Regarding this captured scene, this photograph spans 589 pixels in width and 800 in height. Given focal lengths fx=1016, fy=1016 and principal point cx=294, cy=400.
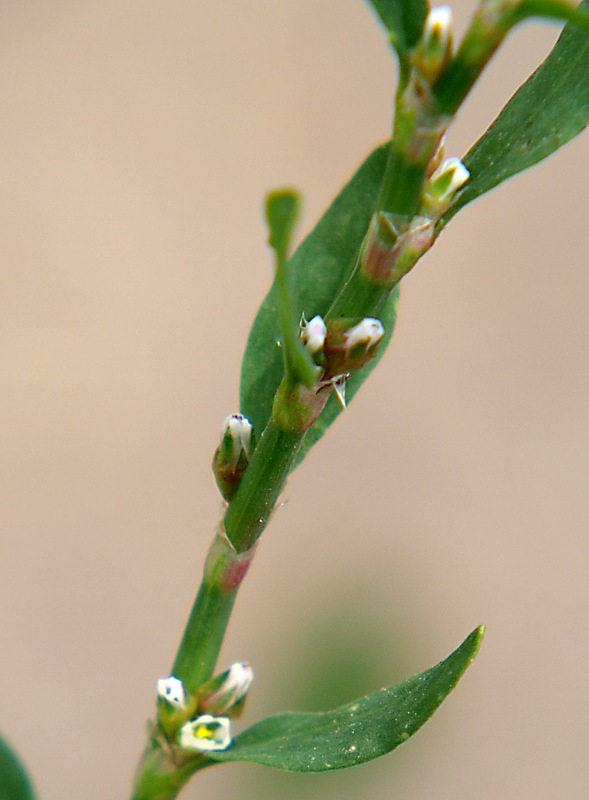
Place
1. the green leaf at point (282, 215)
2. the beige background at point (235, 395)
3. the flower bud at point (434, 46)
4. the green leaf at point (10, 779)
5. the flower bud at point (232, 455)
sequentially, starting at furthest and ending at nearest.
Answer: the beige background at point (235, 395) → the green leaf at point (10, 779) → the flower bud at point (232, 455) → the flower bud at point (434, 46) → the green leaf at point (282, 215)

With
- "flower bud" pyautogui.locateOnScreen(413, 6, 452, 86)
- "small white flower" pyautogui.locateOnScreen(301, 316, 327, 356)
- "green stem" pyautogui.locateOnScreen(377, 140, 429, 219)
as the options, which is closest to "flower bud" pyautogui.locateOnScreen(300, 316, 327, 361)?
"small white flower" pyautogui.locateOnScreen(301, 316, 327, 356)

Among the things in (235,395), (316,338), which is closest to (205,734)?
(316,338)

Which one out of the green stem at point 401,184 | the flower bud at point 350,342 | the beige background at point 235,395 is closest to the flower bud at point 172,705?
the flower bud at point 350,342

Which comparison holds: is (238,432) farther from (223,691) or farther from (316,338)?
(223,691)

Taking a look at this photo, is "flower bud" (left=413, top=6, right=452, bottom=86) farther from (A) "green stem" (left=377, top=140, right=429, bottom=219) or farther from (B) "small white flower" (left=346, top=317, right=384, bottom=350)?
(B) "small white flower" (left=346, top=317, right=384, bottom=350)

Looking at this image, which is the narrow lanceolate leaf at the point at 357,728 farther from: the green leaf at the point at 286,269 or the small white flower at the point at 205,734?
the green leaf at the point at 286,269

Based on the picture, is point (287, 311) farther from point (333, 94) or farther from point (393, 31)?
point (333, 94)

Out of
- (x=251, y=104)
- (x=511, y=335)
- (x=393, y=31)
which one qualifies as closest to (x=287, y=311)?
(x=393, y=31)
